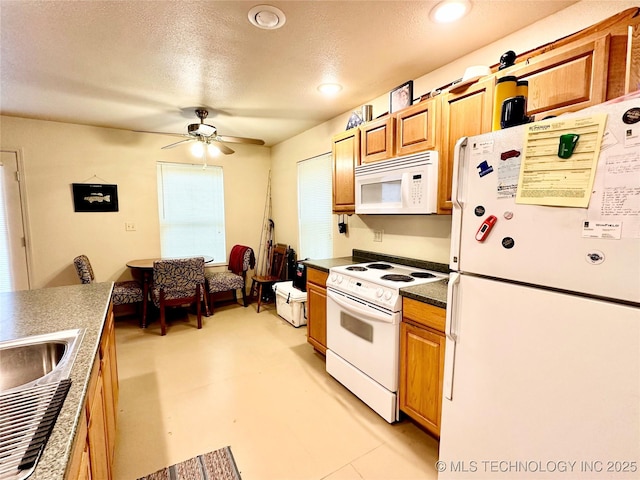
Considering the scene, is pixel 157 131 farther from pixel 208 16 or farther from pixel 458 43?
pixel 458 43

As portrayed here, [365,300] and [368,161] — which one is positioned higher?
[368,161]

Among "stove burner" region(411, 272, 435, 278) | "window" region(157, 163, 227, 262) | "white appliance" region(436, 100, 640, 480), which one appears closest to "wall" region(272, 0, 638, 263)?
"stove burner" region(411, 272, 435, 278)

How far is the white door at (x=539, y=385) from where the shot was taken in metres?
0.93

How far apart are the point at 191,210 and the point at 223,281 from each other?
4.05 feet

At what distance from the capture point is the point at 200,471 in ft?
5.47

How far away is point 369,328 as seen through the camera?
2.10 metres

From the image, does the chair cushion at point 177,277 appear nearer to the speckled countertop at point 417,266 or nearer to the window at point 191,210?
the window at point 191,210

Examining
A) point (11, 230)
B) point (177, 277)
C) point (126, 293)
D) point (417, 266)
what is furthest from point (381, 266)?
point (11, 230)

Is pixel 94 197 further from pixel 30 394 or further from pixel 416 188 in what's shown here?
pixel 416 188

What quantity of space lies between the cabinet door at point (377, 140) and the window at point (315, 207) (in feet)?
3.61

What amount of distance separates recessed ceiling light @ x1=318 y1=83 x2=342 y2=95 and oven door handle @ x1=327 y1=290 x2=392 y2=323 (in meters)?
1.77

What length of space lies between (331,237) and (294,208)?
1010 mm

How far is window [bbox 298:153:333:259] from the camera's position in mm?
3748

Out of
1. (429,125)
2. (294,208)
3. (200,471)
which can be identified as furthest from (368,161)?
(200,471)
